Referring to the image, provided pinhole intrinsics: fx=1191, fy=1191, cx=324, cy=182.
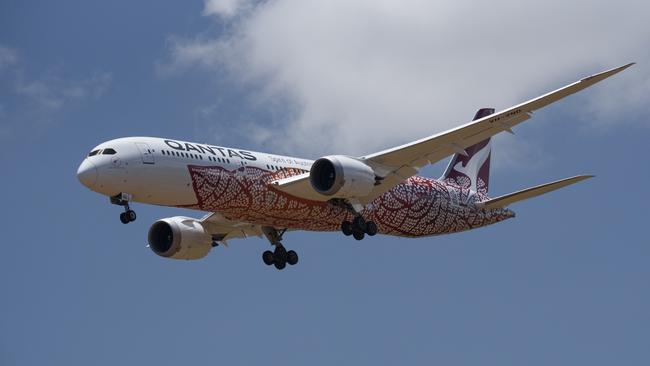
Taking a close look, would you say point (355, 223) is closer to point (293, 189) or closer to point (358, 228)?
point (358, 228)

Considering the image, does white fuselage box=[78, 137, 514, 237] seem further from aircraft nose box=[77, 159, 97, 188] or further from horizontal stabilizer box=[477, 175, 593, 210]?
horizontal stabilizer box=[477, 175, 593, 210]

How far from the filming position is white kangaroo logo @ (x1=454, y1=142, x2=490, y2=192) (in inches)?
2226

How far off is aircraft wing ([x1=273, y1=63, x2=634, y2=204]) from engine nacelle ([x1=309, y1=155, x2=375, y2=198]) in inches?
22.5

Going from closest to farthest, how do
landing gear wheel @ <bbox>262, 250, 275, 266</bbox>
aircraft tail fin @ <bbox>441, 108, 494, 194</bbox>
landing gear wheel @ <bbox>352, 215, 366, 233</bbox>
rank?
landing gear wheel @ <bbox>352, 215, 366, 233</bbox> → landing gear wheel @ <bbox>262, 250, 275, 266</bbox> → aircraft tail fin @ <bbox>441, 108, 494, 194</bbox>

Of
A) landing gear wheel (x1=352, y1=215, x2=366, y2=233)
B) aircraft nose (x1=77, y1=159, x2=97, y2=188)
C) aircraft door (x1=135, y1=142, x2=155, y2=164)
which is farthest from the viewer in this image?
landing gear wheel (x1=352, y1=215, x2=366, y2=233)

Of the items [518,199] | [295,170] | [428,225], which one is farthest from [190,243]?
[518,199]

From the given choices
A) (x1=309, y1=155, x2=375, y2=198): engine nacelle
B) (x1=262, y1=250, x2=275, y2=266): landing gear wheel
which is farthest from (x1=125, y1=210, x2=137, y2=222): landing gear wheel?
(x1=262, y1=250, x2=275, y2=266): landing gear wheel

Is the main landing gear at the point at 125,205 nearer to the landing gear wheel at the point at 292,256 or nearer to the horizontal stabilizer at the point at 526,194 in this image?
the landing gear wheel at the point at 292,256

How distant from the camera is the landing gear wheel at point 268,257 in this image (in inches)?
2050

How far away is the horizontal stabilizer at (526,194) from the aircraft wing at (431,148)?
3.68 meters

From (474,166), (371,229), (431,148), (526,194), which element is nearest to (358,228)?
(371,229)

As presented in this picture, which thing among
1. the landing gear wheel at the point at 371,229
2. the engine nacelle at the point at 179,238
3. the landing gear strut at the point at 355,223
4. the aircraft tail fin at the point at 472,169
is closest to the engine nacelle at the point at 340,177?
the landing gear strut at the point at 355,223

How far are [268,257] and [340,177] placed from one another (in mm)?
7681

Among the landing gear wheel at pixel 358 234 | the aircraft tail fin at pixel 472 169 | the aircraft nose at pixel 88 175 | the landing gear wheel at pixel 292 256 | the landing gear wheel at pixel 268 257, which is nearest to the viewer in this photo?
the aircraft nose at pixel 88 175
